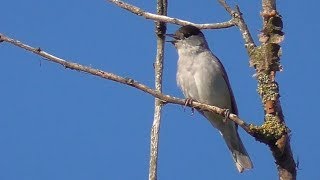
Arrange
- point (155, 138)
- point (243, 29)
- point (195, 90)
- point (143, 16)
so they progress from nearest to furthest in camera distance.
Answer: point (243, 29)
point (155, 138)
point (143, 16)
point (195, 90)

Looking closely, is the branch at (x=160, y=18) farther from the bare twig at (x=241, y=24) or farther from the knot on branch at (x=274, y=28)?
the knot on branch at (x=274, y=28)

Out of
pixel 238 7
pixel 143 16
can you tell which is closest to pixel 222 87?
pixel 143 16

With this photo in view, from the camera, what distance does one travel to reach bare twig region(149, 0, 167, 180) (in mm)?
5066

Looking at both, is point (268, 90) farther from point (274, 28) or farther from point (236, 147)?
point (236, 147)

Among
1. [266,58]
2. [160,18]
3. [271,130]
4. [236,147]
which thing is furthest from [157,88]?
[236,147]

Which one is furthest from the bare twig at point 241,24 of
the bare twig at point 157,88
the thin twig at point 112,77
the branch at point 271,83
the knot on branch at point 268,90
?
the bare twig at point 157,88

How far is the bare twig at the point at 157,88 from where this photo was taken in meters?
5.07

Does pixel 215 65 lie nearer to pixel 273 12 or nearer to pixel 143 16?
pixel 143 16

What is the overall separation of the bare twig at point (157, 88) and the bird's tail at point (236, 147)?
8.43ft

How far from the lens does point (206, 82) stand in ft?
28.2

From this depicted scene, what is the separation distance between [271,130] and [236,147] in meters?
4.72

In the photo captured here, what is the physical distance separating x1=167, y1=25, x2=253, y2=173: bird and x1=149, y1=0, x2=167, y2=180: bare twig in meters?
2.25

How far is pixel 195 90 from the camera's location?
861 cm

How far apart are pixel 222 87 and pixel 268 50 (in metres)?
4.37
